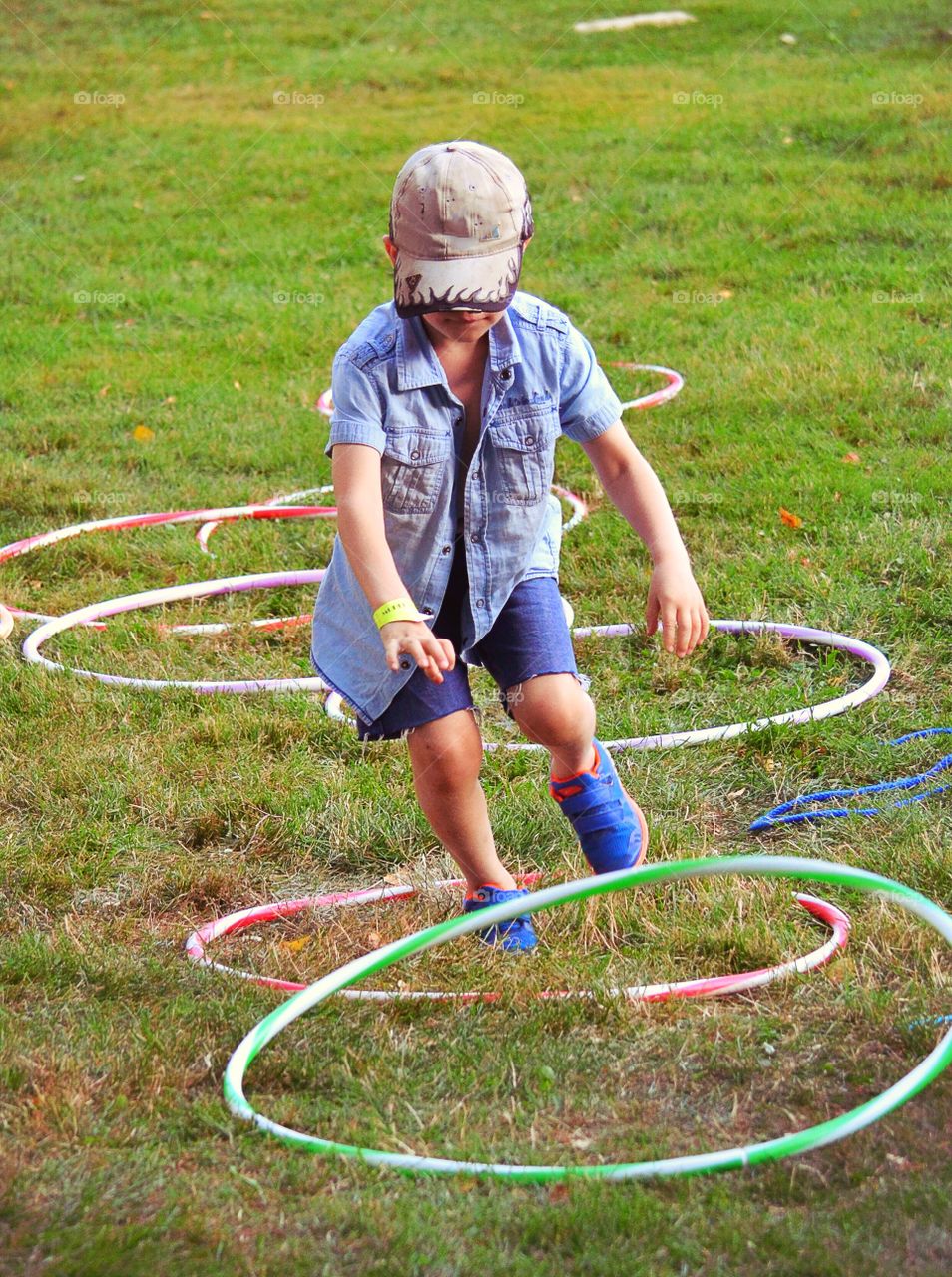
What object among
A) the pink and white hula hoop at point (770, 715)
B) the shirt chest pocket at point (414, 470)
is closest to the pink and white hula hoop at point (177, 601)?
the pink and white hula hoop at point (770, 715)

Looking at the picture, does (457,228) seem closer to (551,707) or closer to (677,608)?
(677,608)

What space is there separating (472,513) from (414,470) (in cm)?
17

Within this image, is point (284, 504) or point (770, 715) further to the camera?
point (284, 504)

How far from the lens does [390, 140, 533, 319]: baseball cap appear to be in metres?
2.92

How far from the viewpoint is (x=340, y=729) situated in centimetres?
459

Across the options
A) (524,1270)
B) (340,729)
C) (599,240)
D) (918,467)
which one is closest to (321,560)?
(340,729)

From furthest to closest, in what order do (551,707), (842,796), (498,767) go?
(498,767), (842,796), (551,707)

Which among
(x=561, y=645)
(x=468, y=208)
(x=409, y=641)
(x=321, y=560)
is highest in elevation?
(x=468, y=208)

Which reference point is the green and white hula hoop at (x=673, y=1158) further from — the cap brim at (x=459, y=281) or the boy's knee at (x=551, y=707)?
the cap brim at (x=459, y=281)

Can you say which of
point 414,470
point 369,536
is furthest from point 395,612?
point 414,470

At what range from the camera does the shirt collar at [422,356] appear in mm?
3119

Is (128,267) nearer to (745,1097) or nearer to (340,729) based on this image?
(340,729)

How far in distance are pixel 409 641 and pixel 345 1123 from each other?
91cm

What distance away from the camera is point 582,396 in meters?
3.31
